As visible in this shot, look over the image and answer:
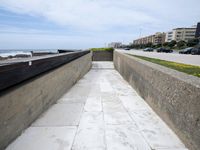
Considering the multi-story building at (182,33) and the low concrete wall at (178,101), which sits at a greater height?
the multi-story building at (182,33)

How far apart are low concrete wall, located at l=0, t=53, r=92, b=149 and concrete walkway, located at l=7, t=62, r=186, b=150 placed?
16 centimetres

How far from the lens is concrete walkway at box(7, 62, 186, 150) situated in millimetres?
2643

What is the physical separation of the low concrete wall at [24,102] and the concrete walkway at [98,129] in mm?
159

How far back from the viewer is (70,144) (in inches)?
105

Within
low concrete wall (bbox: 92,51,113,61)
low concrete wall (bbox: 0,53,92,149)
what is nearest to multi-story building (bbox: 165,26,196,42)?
low concrete wall (bbox: 92,51,113,61)

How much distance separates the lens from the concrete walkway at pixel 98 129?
8.67 ft

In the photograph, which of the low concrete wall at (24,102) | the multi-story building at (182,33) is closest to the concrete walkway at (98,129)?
the low concrete wall at (24,102)

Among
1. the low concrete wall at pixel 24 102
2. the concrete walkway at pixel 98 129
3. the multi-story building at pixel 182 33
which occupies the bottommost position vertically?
the concrete walkway at pixel 98 129

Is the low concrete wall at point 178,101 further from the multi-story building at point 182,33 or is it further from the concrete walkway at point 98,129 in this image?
the multi-story building at point 182,33

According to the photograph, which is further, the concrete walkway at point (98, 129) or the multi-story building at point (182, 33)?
the multi-story building at point (182, 33)

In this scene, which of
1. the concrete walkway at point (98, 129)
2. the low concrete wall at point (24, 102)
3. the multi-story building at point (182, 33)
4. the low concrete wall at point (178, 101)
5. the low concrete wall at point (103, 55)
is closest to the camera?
the low concrete wall at point (178, 101)

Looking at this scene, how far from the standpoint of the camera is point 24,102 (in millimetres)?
2980

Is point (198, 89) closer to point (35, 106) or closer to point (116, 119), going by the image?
point (116, 119)

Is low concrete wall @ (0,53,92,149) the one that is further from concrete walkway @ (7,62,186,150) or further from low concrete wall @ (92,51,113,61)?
low concrete wall @ (92,51,113,61)
